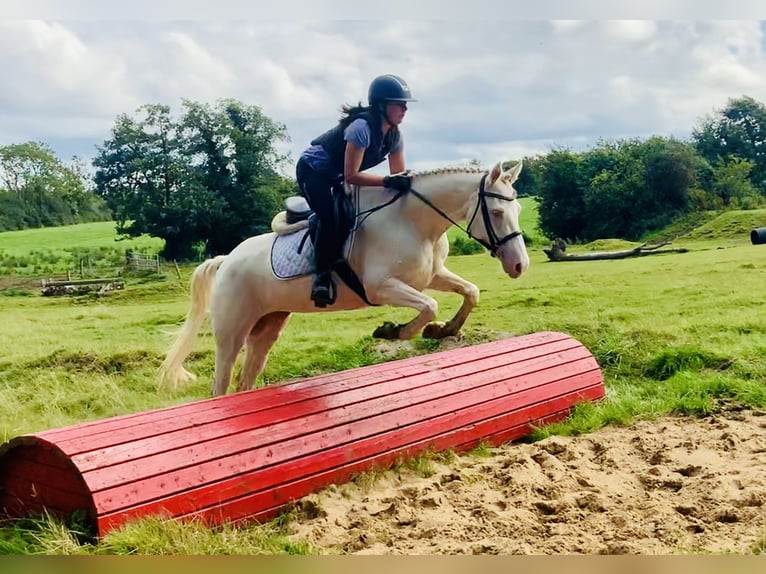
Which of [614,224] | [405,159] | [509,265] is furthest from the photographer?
[614,224]

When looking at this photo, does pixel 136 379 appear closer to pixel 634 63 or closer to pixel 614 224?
pixel 614 224

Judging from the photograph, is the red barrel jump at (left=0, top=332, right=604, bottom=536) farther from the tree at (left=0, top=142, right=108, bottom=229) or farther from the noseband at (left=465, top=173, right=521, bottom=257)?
the tree at (left=0, top=142, right=108, bottom=229)

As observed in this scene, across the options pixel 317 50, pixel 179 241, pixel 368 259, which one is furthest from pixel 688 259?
pixel 179 241

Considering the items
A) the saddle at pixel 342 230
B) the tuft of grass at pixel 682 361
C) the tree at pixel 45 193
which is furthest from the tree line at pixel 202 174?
the tuft of grass at pixel 682 361

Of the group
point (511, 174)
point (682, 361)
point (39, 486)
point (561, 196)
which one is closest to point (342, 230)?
point (511, 174)

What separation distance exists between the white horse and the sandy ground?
0.63m

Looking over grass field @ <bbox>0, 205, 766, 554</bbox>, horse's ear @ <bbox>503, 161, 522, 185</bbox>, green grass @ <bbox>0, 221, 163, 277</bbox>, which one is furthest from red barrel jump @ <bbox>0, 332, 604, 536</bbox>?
green grass @ <bbox>0, 221, 163, 277</bbox>

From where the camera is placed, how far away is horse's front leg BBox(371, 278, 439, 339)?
2.84 meters

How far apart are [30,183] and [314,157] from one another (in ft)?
4.54

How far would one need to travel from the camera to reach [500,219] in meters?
2.88

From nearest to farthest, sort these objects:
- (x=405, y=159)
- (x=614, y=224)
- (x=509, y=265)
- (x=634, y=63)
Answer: (x=509, y=265) < (x=405, y=159) < (x=634, y=63) < (x=614, y=224)

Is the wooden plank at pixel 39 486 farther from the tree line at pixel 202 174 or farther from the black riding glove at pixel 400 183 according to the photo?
the black riding glove at pixel 400 183

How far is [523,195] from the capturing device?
3.44 metres

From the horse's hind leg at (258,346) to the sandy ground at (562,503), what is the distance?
41.1 inches
